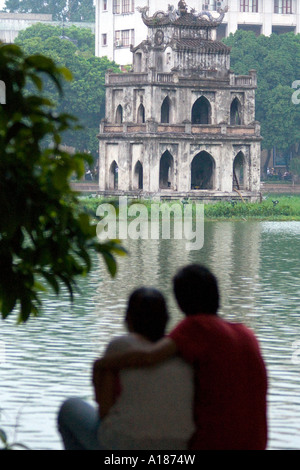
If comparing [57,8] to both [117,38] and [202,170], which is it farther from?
[202,170]

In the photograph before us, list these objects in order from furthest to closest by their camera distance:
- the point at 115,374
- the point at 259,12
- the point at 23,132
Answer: the point at 259,12 < the point at 115,374 < the point at 23,132

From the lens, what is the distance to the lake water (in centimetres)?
1068

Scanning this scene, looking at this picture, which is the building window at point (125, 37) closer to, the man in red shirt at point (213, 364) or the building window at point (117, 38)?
the building window at point (117, 38)

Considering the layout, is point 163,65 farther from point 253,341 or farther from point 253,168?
point 253,341

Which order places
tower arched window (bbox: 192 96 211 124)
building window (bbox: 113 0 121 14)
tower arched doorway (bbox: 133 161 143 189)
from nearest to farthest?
tower arched doorway (bbox: 133 161 143 189) → tower arched window (bbox: 192 96 211 124) → building window (bbox: 113 0 121 14)

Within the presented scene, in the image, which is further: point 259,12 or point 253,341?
point 259,12

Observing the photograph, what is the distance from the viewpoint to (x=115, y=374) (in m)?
6.01

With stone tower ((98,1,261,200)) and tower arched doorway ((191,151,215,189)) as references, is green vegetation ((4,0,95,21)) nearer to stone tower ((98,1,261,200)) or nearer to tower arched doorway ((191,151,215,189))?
stone tower ((98,1,261,200))

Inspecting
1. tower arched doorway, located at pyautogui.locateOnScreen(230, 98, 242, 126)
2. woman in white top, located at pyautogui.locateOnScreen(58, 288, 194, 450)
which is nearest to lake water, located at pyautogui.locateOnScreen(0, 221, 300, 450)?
woman in white top, located at pyautogui.locateOnScreen(58, 288, 194, 450)

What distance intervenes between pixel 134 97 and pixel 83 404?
5133 centimetres

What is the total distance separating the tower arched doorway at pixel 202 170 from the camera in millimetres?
57344

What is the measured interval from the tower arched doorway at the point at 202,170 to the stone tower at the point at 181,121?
1.7 inches

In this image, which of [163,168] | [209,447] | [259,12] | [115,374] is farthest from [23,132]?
[259,12]

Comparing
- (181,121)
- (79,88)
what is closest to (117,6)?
(79,88)
